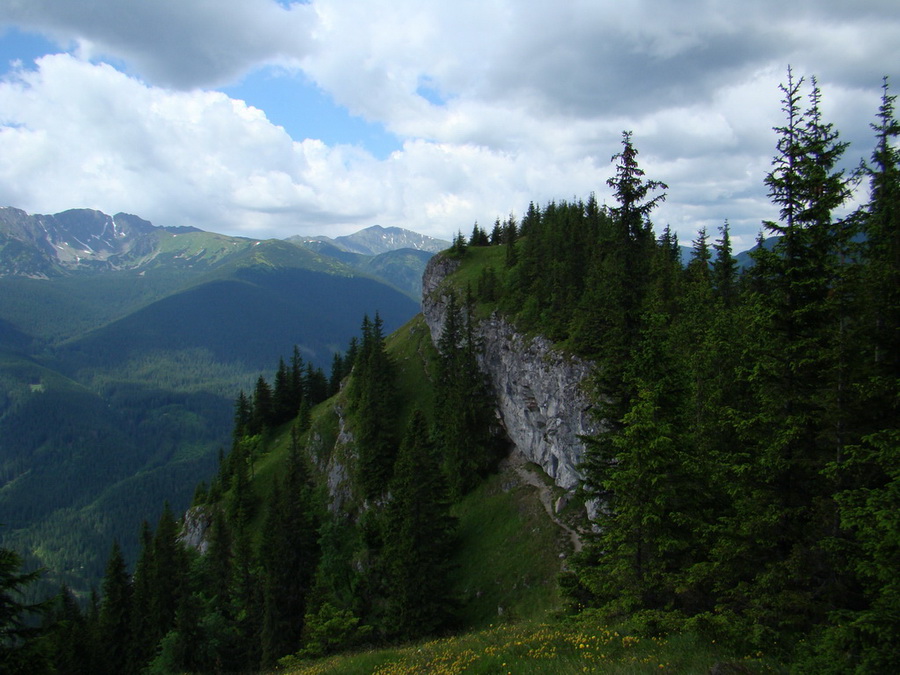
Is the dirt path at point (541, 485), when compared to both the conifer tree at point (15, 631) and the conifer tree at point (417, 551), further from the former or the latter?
the conifer tree at point (15, 631)

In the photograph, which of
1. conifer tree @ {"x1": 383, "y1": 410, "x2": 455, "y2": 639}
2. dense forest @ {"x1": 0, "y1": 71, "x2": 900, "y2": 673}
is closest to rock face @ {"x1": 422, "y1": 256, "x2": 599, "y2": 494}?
dense forest @ {"x1": 0, "y1": 71, "x2": 900, "y2": 673}

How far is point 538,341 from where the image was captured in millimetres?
47438

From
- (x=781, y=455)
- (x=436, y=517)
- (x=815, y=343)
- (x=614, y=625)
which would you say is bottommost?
(x=436, y=517)

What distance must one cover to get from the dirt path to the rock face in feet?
3.54

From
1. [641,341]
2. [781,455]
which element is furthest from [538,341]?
[781,455]

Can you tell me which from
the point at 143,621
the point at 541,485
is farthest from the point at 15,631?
the point at 143,621

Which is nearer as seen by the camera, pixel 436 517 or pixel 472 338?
pixel 436 517

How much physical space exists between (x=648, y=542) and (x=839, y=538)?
6066 millimetres

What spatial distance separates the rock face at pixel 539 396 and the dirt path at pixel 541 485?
108 centimetres

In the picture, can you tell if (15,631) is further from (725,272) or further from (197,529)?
(197,529)

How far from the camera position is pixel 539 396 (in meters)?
46.4

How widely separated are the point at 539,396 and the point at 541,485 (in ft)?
29.5

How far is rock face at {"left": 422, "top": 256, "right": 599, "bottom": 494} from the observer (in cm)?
3962

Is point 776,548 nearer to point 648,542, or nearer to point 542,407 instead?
point 648,542
